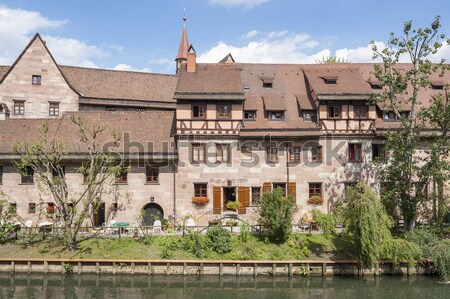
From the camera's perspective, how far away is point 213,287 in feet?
76.3

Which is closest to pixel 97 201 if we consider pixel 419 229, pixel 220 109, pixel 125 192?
pixel 125 192

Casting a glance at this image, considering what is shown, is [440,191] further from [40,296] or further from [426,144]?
[40,296]

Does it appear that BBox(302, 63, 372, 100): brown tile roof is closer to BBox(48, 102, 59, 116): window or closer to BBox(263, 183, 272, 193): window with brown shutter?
BBox(263, 183, 272, 193): window with brown shutter

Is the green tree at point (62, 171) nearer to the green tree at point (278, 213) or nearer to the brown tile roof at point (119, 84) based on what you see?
the green tree at point (278, 213)

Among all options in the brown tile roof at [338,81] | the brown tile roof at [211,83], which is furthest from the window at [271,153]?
the brown tile roof at [338,81]

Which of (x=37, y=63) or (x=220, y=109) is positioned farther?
(x=37, y=63)

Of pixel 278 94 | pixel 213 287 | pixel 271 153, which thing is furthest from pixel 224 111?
pixel 213 287

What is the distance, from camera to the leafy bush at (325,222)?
27141 millimetres

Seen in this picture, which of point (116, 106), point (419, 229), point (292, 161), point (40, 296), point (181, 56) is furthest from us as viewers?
point (181, 56)

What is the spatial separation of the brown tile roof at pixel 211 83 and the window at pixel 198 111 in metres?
0.82

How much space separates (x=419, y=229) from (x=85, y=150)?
77.0 feet

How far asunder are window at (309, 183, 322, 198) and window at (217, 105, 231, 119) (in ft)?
26.1

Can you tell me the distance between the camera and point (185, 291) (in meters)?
22.6

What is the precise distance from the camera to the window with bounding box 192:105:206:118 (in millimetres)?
31062
